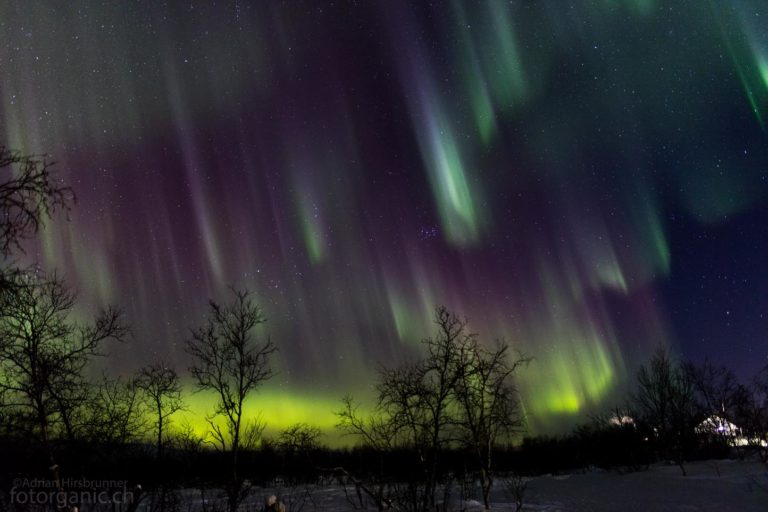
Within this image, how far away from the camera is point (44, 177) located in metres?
6.05

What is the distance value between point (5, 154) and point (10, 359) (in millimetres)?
11887

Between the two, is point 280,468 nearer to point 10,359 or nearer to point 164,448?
point 164,448

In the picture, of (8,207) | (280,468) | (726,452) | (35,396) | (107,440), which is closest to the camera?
(8,207)

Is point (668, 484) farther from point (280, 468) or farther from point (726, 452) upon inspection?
point (280, 468)

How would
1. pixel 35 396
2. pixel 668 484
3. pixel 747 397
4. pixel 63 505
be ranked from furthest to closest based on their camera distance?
pixel 747 397 → pixel 668 484 → pixel 35 396 → pixel 63 505

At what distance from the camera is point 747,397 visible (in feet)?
191

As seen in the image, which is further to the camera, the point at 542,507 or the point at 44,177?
the point at 542,507

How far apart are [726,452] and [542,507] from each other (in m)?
38.0

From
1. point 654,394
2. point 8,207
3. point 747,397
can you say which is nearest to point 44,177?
point 8,207

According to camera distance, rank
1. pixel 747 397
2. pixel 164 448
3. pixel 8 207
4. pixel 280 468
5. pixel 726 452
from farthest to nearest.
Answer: pixel 280 468 → pixel 747 397 → pixel 726 452 → pixel 164 448 → pixel 8 207

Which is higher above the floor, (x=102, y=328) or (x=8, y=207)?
(x=102, y=328)

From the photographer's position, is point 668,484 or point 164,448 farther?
point 668,484

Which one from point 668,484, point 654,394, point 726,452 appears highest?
point 654,394

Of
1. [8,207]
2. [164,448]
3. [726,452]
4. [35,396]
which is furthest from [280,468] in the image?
[8,207]
